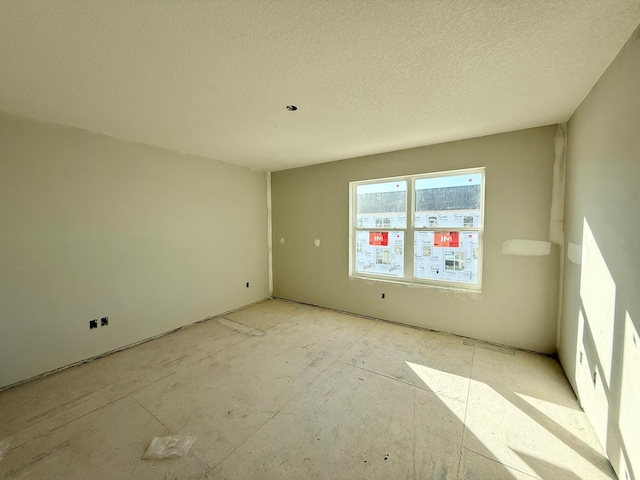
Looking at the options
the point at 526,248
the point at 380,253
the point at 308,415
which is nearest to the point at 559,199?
the point at 526,248

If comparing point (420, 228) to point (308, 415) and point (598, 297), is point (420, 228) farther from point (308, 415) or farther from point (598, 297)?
point (308, 415)

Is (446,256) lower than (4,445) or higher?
higher

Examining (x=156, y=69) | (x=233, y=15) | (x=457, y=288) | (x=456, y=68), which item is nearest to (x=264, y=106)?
(x=156, y=69)

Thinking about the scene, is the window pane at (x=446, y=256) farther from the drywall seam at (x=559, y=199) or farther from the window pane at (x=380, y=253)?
the drywall seam at (x=559, y=199)

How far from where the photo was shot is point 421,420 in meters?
1.85

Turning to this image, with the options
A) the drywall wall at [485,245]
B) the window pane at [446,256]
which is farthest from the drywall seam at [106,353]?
the window pane at [446,256]

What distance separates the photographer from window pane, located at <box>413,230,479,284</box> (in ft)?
10.4

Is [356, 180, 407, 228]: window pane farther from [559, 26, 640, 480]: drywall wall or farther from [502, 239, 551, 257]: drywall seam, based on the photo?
[559, 26, 640, 480]: drywall wall

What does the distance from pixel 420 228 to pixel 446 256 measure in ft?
1.60

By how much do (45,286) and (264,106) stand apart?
2701 millimetres

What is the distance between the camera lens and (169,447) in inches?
63.6

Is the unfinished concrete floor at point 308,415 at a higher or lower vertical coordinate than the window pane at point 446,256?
lower

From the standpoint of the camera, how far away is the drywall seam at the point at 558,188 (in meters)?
2.58

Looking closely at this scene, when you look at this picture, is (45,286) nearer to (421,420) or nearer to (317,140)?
(317,140)
